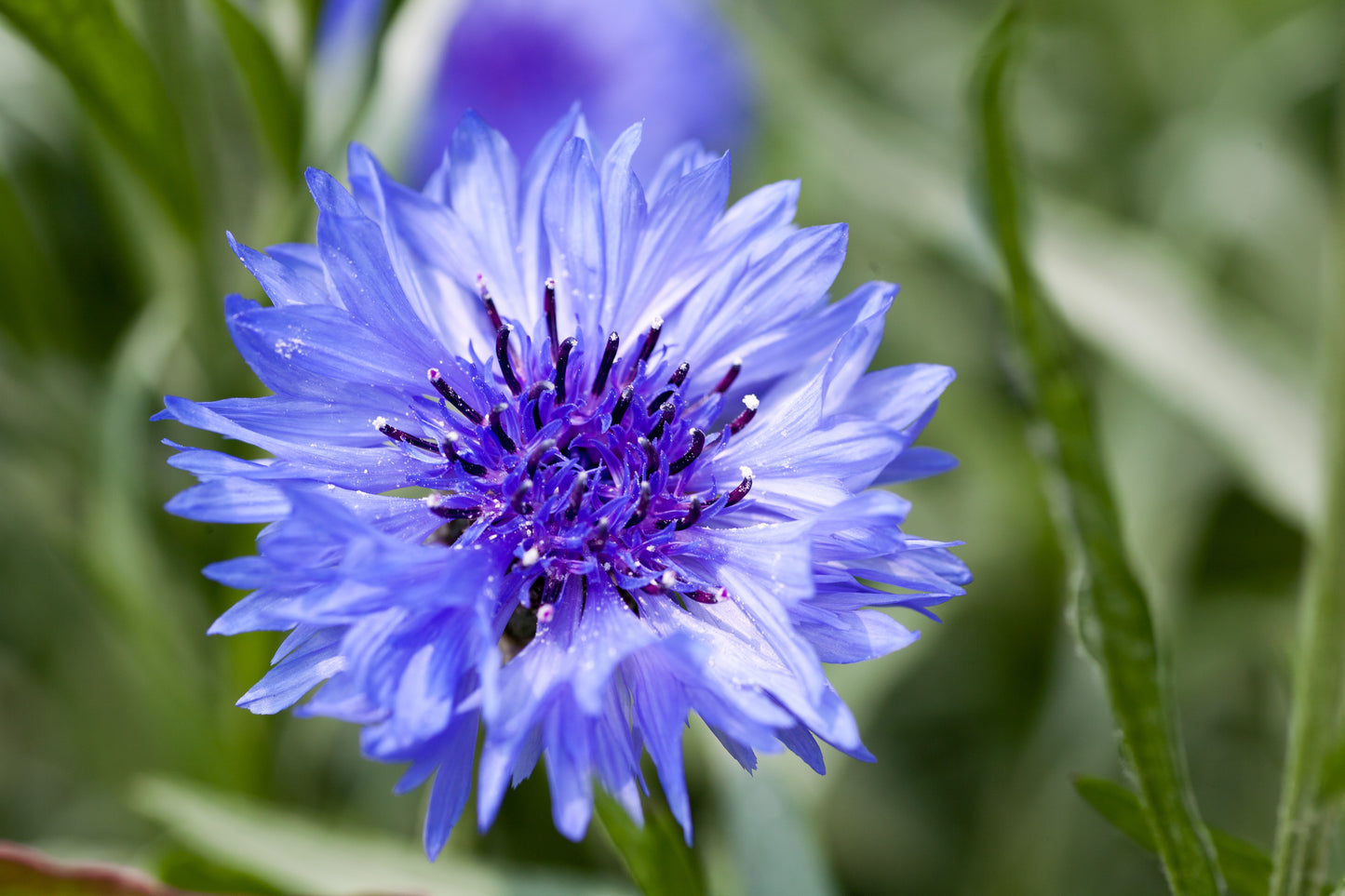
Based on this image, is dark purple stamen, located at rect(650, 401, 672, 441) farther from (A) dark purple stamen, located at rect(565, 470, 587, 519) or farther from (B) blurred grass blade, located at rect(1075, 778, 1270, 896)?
(B) blurred grass blade, located at rect(1075, 778, 1270, 896)

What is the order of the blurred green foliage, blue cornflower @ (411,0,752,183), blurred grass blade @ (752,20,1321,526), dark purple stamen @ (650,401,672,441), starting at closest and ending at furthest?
dark purple stamen @ (650,401,672,441)
the blurred green foliage
blurred grass blade @ (752,20,1321,526)
blue cornflower @ (411,0,752,183)

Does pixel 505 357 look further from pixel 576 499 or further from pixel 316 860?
Result: pixel 316 860

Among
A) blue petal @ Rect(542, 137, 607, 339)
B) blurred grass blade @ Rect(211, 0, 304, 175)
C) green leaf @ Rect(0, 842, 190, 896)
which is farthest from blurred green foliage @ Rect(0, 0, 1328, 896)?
blue petal @ Rect(542, 137, 607, 339)

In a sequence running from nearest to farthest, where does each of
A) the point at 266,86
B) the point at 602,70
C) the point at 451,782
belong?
the point at 451,782 < the point at 266,86 < the point at 602,70

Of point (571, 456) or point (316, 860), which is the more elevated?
point (571, 456)


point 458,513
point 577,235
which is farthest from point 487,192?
point 458,513

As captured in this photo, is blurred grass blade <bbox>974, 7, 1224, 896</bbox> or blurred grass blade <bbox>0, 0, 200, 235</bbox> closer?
blurred grass blade <bbox>974, 7, 1224, 896</bbox>

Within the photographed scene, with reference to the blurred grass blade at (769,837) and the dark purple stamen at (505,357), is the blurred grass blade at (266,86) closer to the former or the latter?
the dark purple stamen at (505,357)

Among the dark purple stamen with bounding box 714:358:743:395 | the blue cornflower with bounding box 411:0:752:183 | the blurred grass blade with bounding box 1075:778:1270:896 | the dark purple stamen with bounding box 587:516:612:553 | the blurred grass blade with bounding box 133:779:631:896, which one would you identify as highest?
the blue cornflower with bounding box 411:0:752:183
